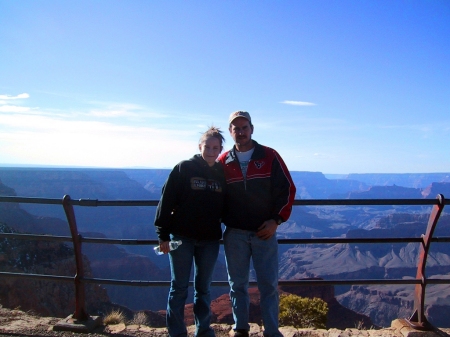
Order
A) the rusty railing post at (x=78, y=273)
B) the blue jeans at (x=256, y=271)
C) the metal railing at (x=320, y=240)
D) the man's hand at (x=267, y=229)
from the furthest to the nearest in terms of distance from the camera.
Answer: the rusty railing post at (x=78, y=273) < the metal railing at (x=320, y=240) < the blue jeans at (x=256, y=271) < the man's hand at (x=267, y=229)

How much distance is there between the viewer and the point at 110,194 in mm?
108312

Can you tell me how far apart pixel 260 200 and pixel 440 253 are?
102650mm

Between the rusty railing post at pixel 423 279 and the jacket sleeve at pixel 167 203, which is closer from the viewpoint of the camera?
the jacket sleeve at pixel 167 203

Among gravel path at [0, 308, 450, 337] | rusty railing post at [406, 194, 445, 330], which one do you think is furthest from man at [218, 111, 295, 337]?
rusty railing post at [406, 194, 445, 330]

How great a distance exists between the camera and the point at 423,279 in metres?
3.93

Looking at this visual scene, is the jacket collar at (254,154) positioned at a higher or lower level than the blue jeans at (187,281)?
higher

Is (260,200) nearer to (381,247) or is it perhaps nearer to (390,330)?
(390,330)

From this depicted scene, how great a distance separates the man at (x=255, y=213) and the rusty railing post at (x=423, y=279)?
157cm

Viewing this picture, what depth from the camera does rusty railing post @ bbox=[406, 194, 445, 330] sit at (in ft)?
12.6

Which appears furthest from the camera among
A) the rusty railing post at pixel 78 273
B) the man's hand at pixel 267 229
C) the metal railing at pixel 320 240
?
the rusty railing post at pixel 78 273

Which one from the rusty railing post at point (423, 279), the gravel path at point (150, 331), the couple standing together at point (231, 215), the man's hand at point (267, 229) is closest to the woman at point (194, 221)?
the couple standing together at point (231, 215)

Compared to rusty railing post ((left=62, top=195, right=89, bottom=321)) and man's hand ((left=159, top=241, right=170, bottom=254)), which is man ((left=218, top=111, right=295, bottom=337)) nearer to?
man's hand ((left=159, top=241, right=170, bottom=254))

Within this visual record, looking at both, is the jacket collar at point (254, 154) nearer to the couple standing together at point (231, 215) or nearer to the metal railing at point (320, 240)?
the couple standing together at point (231, 215)

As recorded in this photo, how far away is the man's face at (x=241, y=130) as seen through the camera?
3.39 meters
